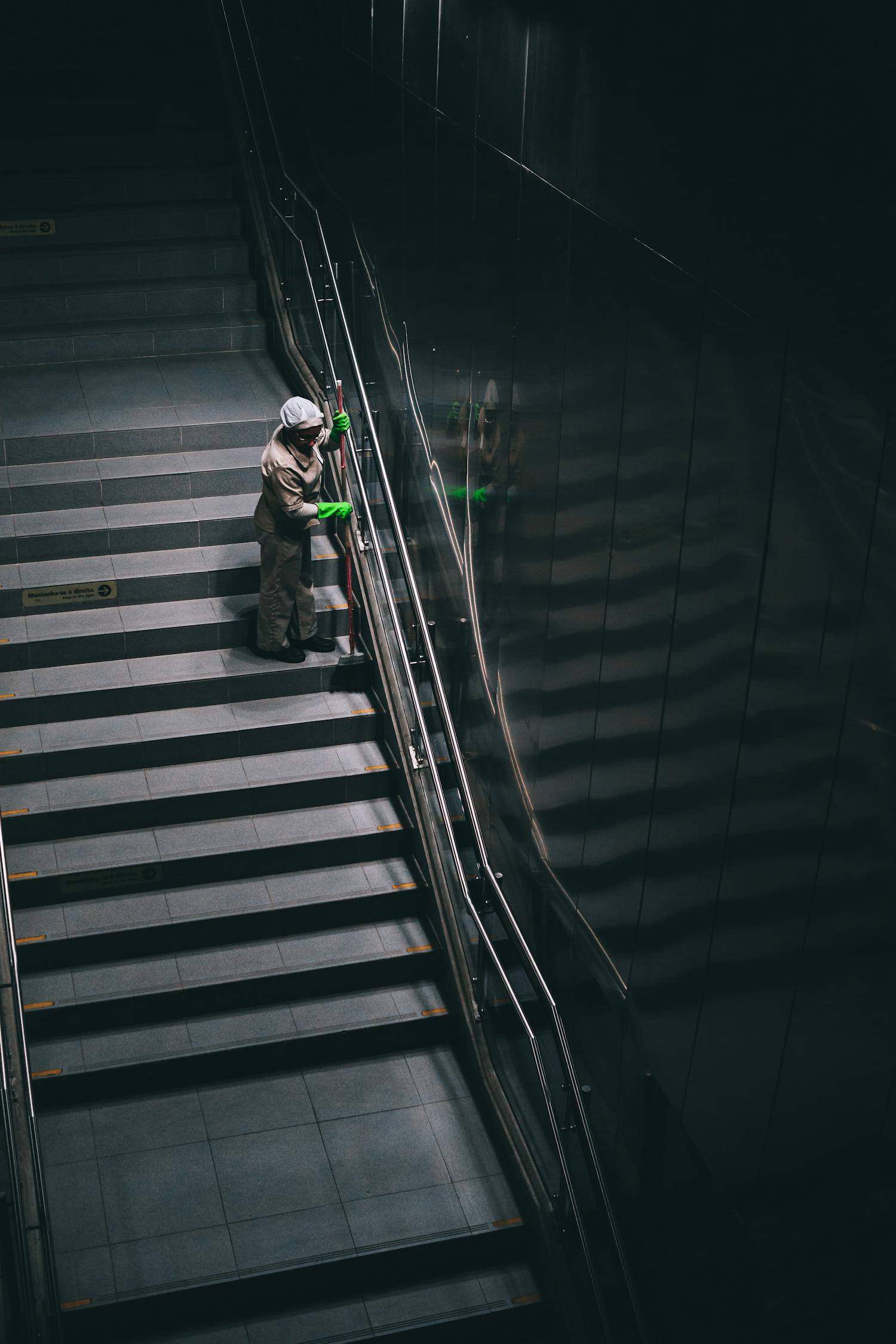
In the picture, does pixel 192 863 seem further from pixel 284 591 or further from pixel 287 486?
pixel 287 486

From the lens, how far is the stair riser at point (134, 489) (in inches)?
346

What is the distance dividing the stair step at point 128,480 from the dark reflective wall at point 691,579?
225 centimetres

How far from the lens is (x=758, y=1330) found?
4641 mm

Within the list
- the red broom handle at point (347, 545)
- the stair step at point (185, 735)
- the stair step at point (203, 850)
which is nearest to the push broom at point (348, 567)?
the red broom handle at point (347, 545)

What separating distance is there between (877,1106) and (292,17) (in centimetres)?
829

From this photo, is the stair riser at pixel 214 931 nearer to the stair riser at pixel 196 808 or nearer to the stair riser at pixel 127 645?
the stair riser at pixel 196 808

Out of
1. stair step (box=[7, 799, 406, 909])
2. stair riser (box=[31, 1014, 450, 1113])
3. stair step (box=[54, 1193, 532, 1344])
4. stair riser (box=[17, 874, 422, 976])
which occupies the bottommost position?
stair step (box=[54, 1193, 532, 1344])

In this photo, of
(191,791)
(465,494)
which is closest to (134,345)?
(191,791)

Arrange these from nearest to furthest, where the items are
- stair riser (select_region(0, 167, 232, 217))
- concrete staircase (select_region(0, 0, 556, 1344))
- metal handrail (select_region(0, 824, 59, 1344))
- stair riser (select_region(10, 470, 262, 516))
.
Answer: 1. metal handrail (select_region(0, 824, 59, 1344))
2. concrete staircase (select_region(0, 0, 556, 1344))
3. stair riser (select_region(10, 470, 262, 516))
4. stair riser (select_region(0, 167, 232, 217))

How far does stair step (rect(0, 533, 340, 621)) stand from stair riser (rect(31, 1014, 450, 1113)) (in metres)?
2.83

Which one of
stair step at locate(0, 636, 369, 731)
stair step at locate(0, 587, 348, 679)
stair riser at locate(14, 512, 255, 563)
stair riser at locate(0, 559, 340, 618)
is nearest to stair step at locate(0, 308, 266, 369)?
stair riser at locate(14, 512, 255, 563)

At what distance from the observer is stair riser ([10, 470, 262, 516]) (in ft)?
28.8

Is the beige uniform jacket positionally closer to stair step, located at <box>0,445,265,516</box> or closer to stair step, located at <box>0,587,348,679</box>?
stair step, located at <box>0,587,348,679</box>

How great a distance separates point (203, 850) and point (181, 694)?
1.02 meters
